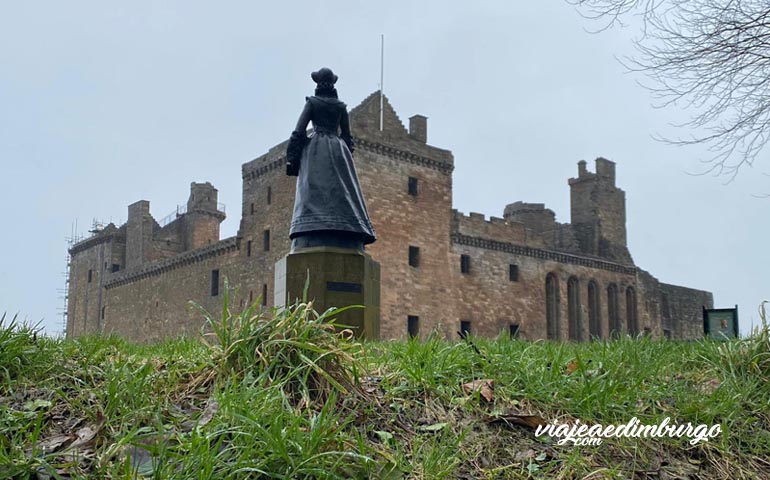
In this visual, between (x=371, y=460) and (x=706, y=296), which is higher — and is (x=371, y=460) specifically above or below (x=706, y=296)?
below

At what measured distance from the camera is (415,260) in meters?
32.6

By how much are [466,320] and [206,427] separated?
30.8 metres

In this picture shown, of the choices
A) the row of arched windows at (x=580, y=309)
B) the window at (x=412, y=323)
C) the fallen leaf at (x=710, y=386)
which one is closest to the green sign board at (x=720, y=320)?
the fallen leaf at (x=710, y=386)

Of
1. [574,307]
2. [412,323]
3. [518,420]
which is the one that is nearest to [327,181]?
[518,420]

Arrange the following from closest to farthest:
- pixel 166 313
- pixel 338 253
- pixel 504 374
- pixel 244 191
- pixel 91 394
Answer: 1. pixel 91 394
2. pixel 504 374
3. pixel 338 253
4. pixel 244 191
5. pixel 166 313

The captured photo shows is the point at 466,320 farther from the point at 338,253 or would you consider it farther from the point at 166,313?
the point at 338,253

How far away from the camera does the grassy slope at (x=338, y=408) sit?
4.14m

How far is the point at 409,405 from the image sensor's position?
5.19 m

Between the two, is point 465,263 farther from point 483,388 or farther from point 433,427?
point 433,427

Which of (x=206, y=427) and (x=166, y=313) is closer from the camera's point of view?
(x=206, y=427)

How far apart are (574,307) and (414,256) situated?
11533 millimetres

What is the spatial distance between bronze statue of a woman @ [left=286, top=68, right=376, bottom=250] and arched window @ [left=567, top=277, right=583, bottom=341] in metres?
31.3

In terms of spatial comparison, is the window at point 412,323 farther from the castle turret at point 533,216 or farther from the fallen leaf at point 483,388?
the fallen leaf at point 483,388

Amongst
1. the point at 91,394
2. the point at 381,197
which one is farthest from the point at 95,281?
the point at 91,394
